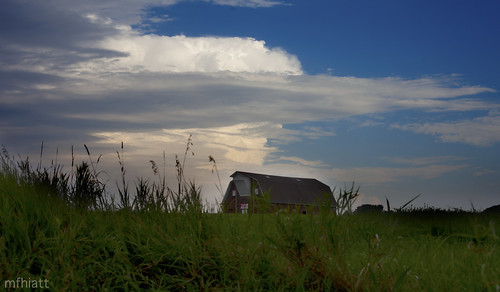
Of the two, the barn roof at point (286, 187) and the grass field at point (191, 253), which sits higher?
the barn roof at point (286, 187)

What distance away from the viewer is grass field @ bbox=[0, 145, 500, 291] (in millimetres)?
4148

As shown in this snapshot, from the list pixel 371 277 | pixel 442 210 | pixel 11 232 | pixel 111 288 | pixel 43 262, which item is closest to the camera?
pixel 371 277

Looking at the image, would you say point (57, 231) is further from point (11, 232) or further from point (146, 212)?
point (146, 212)

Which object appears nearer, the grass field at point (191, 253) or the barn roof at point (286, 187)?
the grass field at point (191, 253)

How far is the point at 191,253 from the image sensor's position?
14.9 ft

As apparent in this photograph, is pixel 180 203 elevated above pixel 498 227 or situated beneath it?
elevated above

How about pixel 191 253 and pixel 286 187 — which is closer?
pixel 191 253

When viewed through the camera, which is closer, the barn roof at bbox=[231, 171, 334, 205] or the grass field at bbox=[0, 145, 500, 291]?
the grass field at bbox=[0, 145, 500, 291]

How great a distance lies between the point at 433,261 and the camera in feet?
17.1

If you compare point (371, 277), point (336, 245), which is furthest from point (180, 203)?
point (371, 277)

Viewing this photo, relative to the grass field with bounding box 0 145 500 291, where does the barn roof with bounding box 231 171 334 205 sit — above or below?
above

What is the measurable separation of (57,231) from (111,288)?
1.35 m

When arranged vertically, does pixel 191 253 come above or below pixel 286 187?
below

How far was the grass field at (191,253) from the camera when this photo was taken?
163 inches
